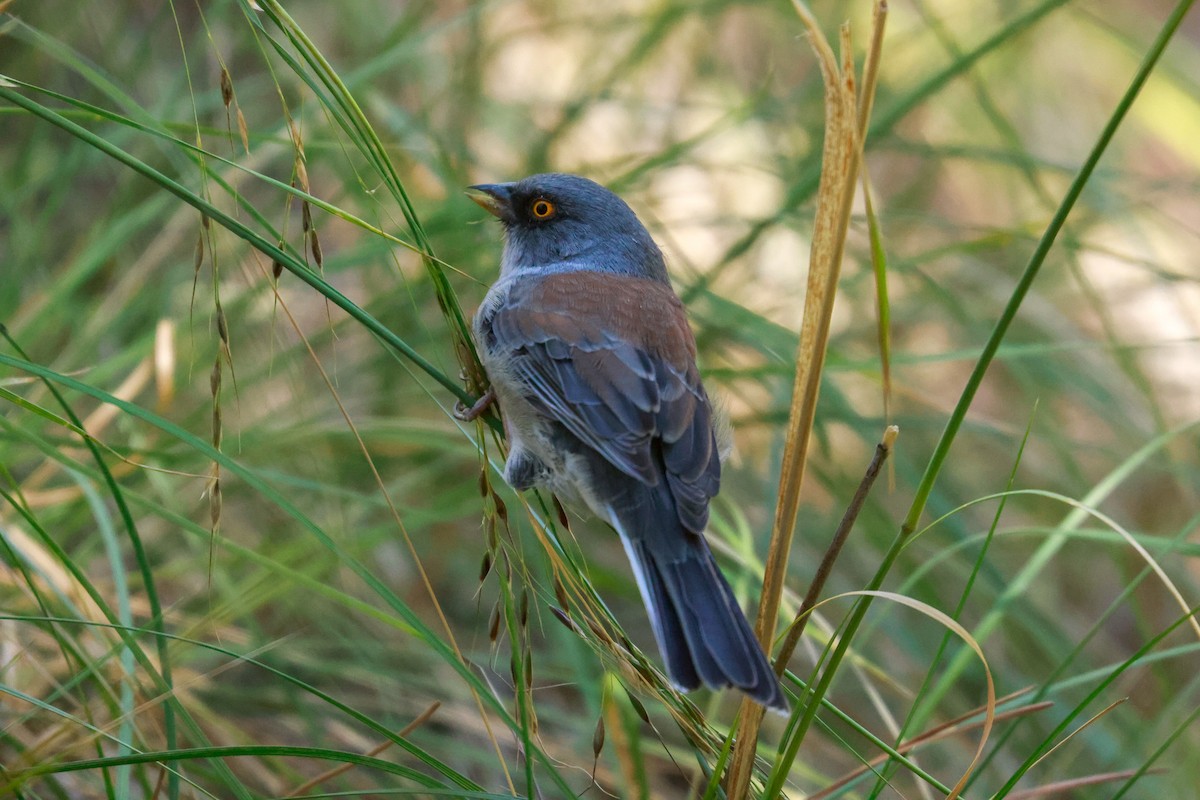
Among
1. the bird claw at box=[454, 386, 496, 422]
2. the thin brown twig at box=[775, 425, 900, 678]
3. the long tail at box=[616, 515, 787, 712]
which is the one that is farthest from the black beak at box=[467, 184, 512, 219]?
the thin brown twig at box=[775, 425, 900, 678]

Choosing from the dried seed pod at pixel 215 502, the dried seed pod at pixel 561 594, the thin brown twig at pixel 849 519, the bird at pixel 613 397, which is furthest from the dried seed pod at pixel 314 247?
the thin brown twig at pixel 849 519

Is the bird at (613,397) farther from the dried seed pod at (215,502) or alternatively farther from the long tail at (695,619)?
the dried seed pod at (215,502)

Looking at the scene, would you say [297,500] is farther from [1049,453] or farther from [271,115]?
[1049,453]

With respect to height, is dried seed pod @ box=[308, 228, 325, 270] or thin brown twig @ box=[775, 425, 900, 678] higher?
dried seed pod @ box=[308, 228, 325, 270]

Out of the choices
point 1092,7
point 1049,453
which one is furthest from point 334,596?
point 1092,7

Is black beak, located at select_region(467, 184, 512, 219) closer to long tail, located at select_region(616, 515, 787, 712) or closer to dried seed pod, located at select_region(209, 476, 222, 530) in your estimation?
long tail, located at select_region(616, 515, 787, 712)

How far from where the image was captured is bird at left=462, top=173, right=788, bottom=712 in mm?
2193

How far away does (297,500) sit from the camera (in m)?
3.65

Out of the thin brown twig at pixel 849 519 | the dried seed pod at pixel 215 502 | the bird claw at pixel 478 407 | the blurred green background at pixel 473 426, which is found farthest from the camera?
the blurred green background at pixel 473 426

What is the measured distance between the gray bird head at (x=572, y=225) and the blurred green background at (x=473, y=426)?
0.53 ft

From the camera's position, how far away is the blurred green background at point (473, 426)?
251 cm

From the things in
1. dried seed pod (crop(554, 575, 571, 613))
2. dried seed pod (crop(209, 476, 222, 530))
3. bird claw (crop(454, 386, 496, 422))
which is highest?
bird claw (crop(454, 386, 496, 422))

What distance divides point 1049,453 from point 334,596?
414 centimetres

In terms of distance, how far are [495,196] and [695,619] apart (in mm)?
1834
